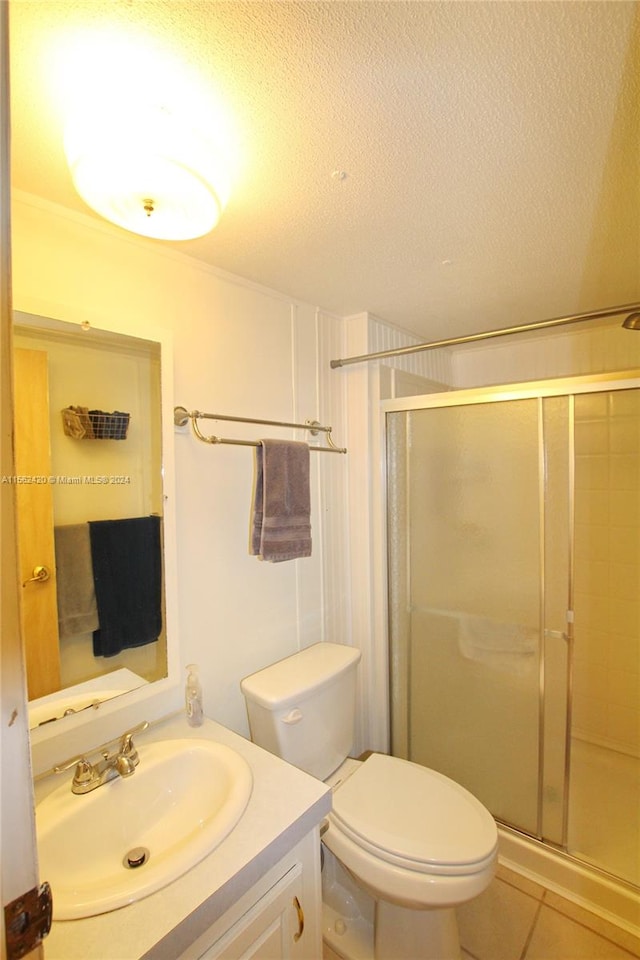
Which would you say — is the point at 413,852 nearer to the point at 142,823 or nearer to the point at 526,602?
the point at 142,823

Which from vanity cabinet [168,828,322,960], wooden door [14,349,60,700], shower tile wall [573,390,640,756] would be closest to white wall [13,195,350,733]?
wooden door [14,349,60,700]

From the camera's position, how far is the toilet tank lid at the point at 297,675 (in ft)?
4.58

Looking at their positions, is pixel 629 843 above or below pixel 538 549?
below

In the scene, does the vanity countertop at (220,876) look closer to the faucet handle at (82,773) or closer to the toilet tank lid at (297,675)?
the faucet handle at (82,773)

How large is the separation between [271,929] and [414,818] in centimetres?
59

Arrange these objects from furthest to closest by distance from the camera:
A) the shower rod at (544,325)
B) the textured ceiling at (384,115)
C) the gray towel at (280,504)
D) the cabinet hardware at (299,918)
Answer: the gray towel at (280,504)
the shower rod at (544,325)
the cabinet hardware at (299,918)
the textured ceiling at (384,115)

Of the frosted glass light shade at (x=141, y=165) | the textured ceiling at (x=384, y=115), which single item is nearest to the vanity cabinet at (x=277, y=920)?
the frosted glass light shade at (x=141, y=165)

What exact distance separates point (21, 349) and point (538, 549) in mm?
1803

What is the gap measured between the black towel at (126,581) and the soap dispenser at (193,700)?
0.55 feet

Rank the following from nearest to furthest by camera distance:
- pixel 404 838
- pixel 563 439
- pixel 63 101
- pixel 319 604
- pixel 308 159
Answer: pixel 63 101
pixel 308 159
pixel 404 838
pixel 563 439
pixel 319 604

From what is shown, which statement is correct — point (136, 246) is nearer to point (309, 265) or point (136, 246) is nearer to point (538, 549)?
point (309, 265)

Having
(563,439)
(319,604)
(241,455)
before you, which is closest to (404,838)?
(319,604)

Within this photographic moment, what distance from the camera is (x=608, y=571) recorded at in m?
1.92

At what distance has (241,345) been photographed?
62.4 inches
